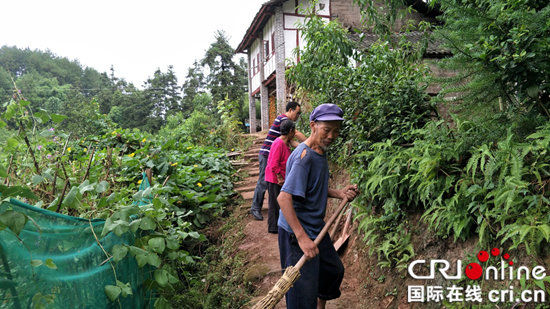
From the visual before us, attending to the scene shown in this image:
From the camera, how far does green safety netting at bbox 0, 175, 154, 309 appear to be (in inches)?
73.4

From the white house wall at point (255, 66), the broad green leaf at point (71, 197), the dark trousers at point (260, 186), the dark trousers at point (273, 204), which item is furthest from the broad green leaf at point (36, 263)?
the white house wall at point (255, 66)

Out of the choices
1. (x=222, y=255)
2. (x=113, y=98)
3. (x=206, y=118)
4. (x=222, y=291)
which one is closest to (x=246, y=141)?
(x=206, y=118)

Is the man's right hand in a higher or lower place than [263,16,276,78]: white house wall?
lower

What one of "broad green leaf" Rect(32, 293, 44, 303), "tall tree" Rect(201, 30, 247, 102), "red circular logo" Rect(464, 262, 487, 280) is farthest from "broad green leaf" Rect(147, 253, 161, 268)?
"tall tree" Rect(201, 30, 247, 102)

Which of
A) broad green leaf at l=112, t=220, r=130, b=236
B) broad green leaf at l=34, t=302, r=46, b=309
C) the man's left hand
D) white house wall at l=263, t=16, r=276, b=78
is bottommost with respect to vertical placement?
broad green leaf at l=34, t=302, r=46, b=309

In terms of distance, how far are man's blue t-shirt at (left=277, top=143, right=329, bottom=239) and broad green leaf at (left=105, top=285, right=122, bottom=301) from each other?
1248 mm

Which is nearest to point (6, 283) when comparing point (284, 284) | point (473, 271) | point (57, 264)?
point (57, 264)

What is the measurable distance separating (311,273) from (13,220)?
1.93 meters

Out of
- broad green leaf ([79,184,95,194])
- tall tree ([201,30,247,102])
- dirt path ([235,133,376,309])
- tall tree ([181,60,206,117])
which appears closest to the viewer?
broad green leaf ([79,184,95,194])

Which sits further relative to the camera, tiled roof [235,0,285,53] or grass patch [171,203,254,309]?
tiled roof [235,0,285,53]

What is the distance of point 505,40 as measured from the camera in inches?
124

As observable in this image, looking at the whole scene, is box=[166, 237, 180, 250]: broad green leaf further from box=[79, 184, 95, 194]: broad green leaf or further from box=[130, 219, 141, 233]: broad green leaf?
box=[79, 184, 95, 194]: broad green leaf

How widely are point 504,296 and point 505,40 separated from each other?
6.68ft

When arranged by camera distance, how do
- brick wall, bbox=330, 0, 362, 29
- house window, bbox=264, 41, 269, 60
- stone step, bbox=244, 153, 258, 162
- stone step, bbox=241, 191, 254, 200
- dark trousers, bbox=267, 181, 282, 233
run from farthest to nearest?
house window, bbox=264, 41, 269, 60
brick wall, bbox=330, 0, 362, 29
stone step, bbox=244, 153, 258, 162
stone step, bbox=241, 191, 254, 200
dark trousers, bbox=267, 181, 282, 233
